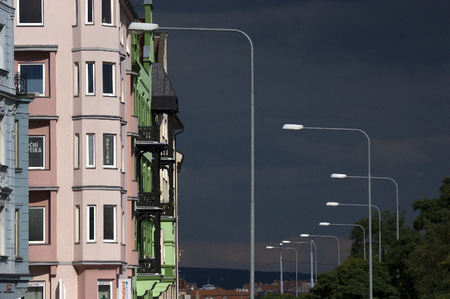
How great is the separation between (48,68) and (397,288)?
45.5m

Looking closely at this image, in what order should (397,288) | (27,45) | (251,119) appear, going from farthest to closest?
(397,288) → (27,45) → (251,119)

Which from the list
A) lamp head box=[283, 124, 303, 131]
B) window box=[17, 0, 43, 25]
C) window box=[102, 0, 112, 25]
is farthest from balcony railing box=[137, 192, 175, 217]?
lamp head box=[283, 124, 303, 131]

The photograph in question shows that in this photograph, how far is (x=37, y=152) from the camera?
2231 inches

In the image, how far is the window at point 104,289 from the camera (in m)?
56.7

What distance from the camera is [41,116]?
56656 millimetres

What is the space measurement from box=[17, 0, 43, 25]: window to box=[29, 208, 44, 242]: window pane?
8465 mm

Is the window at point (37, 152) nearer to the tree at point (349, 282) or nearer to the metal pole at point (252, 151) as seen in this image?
the metal pole at point (252, 151)

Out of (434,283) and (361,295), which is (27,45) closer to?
(434,283)

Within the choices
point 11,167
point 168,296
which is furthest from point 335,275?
point 11,167

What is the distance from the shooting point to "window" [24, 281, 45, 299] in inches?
2201

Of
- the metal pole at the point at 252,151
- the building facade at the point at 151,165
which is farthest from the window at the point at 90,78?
the metal pole at the point at 252,151

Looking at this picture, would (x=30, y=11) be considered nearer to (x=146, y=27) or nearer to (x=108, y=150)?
(x=108, y=150)

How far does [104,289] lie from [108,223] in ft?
9.79

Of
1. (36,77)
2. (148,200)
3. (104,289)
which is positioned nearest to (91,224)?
(104,289)
